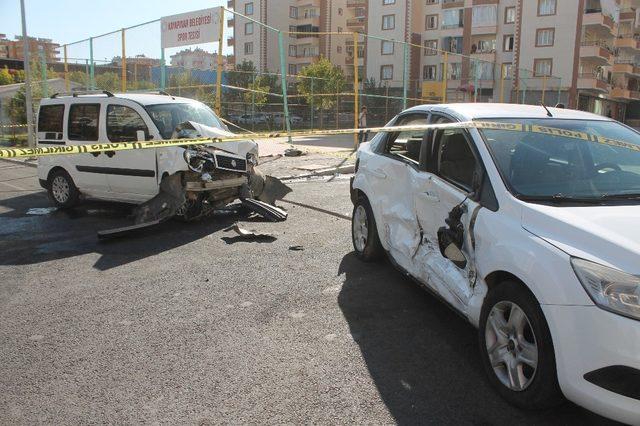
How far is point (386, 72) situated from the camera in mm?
60781

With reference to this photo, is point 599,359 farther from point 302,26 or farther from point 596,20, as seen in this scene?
point 302,26

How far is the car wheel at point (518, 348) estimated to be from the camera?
2.79 m

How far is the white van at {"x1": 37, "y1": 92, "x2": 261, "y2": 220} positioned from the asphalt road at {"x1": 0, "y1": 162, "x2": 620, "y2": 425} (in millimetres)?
1178

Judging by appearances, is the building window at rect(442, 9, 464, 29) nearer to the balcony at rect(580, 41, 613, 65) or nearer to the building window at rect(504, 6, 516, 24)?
the building window at rect(504, 6, 516, 24)

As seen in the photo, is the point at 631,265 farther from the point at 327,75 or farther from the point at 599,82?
the point at 599,82

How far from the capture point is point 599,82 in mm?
50188

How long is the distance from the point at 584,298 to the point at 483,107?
2.26 m

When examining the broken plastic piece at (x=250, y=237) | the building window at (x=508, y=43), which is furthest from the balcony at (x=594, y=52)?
the broken plastic piece at (x=250, y=237)

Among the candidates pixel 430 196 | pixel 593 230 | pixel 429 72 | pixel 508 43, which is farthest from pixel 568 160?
pixel 429 72

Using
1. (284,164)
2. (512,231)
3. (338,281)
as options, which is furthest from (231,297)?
(284,164)

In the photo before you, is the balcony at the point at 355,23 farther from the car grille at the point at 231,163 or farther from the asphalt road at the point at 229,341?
the asphalt road at the point at 229,341

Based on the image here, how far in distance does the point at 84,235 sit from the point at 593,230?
6284 millimetres

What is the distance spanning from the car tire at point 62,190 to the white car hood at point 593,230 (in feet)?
24.9

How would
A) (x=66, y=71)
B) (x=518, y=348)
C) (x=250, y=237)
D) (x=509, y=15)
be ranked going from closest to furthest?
(x=518, y=348)
(x=250, y=237)
(x=66, y=71)
(x=509, y=15)
